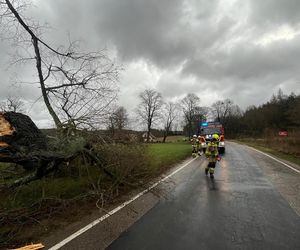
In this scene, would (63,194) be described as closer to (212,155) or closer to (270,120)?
(212,155)

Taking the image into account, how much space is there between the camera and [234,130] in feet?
344

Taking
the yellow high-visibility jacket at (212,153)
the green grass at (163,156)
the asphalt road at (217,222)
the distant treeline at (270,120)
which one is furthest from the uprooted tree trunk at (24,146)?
the distant treeline at (270,120)

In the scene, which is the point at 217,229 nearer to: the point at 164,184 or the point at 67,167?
the point at 164,184

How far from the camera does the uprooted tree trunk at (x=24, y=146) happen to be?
22.1 feet

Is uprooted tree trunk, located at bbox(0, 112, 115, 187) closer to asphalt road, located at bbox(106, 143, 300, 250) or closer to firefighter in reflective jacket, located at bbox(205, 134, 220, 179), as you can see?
asphalt road, located at bbox(106, 143, 300, 250)

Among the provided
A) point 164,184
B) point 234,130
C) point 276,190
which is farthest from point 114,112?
point 234,130

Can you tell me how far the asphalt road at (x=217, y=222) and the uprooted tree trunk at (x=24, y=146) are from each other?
2.92 metres


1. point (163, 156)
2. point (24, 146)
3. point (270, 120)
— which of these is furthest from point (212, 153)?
point (270, 120)

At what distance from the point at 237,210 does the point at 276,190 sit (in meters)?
3.03

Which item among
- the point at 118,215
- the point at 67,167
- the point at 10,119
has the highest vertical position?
the point at 10,119

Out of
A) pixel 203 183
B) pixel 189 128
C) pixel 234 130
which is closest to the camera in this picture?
pixel 203 183

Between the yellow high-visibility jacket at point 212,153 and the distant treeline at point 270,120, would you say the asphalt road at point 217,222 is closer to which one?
the yellow high-visibility jacket at point 212,153

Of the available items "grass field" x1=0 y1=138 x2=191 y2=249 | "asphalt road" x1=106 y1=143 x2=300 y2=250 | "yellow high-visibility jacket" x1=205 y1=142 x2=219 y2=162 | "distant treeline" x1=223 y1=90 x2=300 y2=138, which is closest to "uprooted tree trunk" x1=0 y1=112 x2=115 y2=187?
"grass field" x1=0 y1=138 x2=191 y2=249

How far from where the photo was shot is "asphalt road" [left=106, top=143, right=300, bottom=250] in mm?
4852
